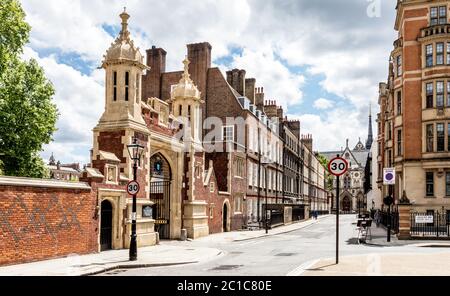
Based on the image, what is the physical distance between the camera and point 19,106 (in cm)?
2948

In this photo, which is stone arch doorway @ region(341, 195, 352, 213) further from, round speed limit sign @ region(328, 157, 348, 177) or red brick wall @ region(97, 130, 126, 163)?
round speed limit sign @ region(328, 157, 348, 177)

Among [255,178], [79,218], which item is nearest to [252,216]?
[255,178]

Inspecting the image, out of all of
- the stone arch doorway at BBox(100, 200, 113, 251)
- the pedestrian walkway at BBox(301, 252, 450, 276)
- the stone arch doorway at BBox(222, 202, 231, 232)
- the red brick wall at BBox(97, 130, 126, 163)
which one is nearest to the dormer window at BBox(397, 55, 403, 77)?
the stone arch doorway at BBox(222, 202, 231, 232)

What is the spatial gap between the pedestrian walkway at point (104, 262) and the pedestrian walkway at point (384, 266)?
5.37 meters

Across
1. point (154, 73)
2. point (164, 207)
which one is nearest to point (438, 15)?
point (164, 207)

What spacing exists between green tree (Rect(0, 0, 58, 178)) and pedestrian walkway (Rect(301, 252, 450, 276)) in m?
20.7

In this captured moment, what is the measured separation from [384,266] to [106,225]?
12.1 meters

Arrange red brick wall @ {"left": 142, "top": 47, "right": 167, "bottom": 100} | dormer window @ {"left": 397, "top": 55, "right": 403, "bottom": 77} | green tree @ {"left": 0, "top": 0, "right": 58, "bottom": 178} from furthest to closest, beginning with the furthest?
red brick wall @ {"left": 142, "top": 47, "right": 167, "bottom": 100}, dormer window @ {"left": 397, "top": 55, "right": 403, "bottom": 77}, green tree @ {"left": 0, "top": 0, "right": 58, "bottom": 178}

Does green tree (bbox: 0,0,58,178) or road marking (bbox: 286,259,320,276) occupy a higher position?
green tree (bbox: 0,0,58,178)

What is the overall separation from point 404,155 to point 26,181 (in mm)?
27279

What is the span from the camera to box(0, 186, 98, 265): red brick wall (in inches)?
626

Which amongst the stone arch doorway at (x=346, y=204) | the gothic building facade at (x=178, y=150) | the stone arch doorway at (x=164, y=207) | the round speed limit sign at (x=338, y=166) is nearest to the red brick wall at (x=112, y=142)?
the gothic building facade at (x=178, y=150)

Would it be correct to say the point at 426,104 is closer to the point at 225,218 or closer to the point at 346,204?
the point at 225,218

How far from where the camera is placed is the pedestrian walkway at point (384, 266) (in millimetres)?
13898
